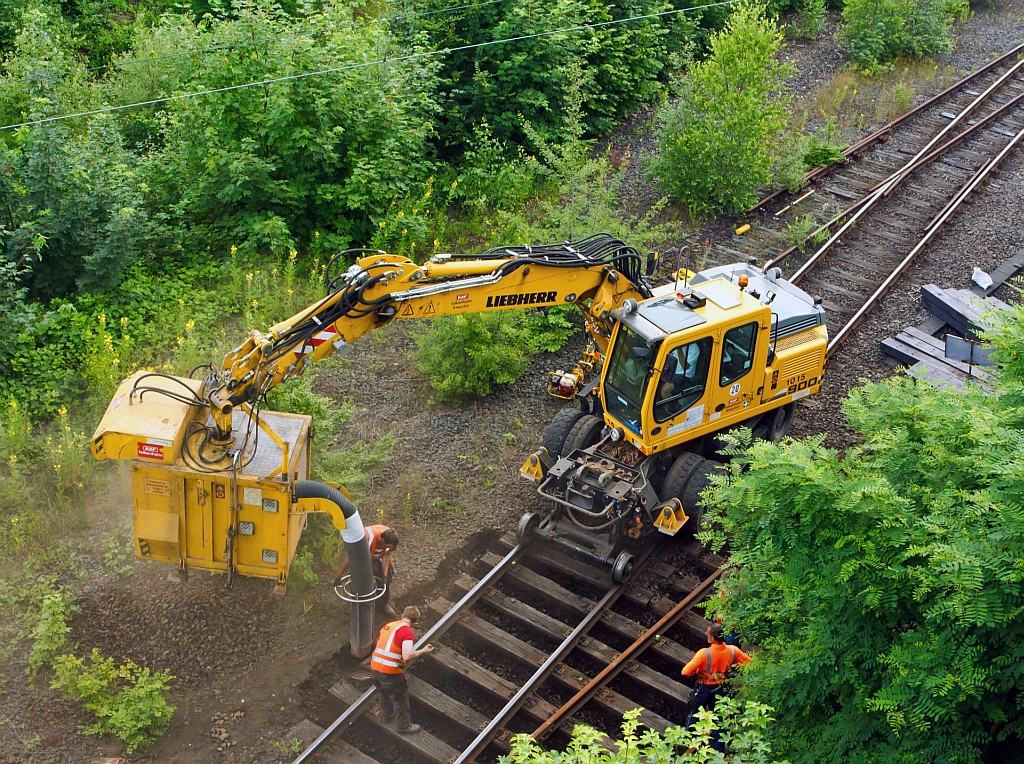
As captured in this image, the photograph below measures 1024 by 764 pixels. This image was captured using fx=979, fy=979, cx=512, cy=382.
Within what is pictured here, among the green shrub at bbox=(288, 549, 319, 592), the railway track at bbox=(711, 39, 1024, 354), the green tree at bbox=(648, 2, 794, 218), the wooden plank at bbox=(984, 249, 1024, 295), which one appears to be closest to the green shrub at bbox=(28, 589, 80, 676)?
the green shrub at bbox=(288, 549, 319, 592)

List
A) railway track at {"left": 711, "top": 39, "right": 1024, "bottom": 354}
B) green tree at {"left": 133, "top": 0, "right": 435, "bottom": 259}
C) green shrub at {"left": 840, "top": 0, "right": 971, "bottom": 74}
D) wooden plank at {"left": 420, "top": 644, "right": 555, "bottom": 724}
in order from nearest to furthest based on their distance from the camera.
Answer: wooden plank at {"left": 420, "top": 644, "right": 555, "bottom": 724}, green tree at {"left": 133, "top": 0, "right": 435, "bottom": 259}, railway track at {"left": 711, "top": 39, "right": 1024, "bottom": 354}, green shrub at {"left": 840, "top": 0, "right": 971, "bottom": 74}

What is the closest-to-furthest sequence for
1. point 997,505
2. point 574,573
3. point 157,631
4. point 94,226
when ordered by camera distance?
point 997,505 < point 157,631 < point 574,573 < point 94,226

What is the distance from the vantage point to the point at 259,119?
1404 cm

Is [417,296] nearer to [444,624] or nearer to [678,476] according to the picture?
[444,624]

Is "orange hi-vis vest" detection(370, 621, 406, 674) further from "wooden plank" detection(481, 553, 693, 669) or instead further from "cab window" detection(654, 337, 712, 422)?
"cab window" detection(654, 337, 712, 422)

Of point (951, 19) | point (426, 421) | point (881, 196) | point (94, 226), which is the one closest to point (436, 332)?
point (426, 421)

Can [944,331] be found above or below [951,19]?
below

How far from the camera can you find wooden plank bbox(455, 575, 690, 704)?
29.7ft

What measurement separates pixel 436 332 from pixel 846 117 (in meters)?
10.9

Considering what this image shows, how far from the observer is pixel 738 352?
10305mm

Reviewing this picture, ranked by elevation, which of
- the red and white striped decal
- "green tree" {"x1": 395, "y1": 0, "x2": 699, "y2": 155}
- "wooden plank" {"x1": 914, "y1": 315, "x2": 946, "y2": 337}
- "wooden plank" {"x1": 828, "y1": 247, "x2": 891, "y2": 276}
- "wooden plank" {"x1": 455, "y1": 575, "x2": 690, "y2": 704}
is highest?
"green tree" {"x1": 395, "y1": 0, "x2": 699, "y2": 155}

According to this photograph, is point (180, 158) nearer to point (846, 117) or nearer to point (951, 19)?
point (846, 117)

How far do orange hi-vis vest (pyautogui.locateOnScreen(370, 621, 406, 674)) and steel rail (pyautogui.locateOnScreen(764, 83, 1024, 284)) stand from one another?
340 inches

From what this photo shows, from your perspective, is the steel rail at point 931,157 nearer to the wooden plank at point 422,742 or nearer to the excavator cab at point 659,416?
the excavator cab at point 659,416
